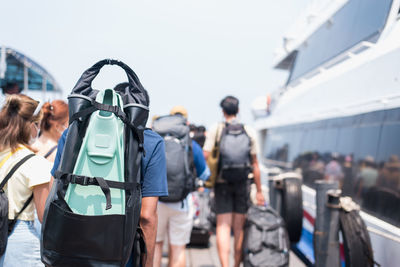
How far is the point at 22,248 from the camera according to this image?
246 centimetres

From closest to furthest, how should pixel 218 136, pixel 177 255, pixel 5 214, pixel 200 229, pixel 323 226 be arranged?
pixel 5 214 < pixel 177 255 < pixel 323 226 < pixel 218 136 < pixel 200 229

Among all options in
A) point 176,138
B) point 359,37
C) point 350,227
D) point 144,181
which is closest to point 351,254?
point 350,227

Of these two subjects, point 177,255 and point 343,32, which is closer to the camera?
point 177,255

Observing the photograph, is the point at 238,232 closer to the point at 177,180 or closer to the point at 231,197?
the point at 231,197

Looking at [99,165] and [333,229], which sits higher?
[99,165]

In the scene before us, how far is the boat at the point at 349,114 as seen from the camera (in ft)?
12.9

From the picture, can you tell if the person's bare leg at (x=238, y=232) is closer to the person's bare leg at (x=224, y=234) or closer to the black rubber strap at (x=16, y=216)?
the person's bare leg at (x=224, y=234)

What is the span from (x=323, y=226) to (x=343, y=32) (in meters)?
3.75

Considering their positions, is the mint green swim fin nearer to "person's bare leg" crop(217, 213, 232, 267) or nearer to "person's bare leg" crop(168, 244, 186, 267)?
"person's bare leg" crop(168, 244, 186, 267)

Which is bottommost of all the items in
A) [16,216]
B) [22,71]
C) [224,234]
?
[224,234]

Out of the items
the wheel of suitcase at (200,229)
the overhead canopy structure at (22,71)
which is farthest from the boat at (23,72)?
the wheel of suitcase at (200,229)

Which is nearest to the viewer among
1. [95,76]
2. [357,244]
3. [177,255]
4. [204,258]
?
[95,76]

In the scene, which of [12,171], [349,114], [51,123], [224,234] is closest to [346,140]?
[349,114]

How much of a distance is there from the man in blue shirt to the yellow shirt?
9.6 inches
